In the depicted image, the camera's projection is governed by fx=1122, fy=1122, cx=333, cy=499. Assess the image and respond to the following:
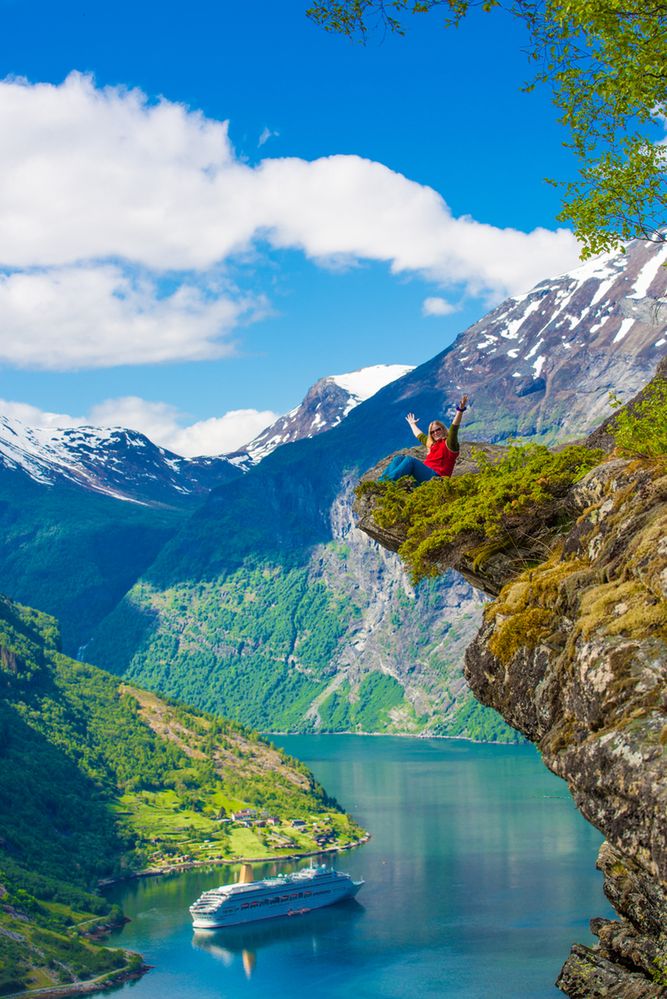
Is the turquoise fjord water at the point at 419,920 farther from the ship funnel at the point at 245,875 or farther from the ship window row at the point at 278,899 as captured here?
the ship funnel at the point at 245,875

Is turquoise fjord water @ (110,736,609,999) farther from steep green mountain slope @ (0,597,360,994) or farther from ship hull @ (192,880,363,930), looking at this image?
steep green mountain slope @ (0,597,360,994)

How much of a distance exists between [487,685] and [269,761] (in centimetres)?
16259

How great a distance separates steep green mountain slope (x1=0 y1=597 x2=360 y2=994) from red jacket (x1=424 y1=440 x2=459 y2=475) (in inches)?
3090

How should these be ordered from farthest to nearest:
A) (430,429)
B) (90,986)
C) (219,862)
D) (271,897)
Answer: (219,862)
(271,897)
(90,986)
(430,429)

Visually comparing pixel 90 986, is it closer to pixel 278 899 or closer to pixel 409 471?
pixel 278 899

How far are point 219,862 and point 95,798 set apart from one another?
27.4m

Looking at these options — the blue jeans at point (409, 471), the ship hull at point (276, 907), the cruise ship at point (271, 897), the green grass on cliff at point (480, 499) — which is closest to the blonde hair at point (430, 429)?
the blue jeans at point (409, 471)

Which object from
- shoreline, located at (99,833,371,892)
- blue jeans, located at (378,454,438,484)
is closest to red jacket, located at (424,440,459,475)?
blue jeans, located at (378,454,438,484)

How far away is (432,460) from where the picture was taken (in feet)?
54.1

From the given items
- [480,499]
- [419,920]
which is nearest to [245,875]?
[419,920]

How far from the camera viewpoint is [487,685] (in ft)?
40.2

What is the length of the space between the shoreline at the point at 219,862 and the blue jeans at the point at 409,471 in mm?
113926

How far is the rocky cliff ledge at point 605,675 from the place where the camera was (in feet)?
29.6

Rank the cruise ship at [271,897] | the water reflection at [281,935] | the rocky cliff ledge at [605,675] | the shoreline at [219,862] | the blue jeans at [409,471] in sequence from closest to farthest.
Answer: the rocky cliff ledge at [605,675], the blue jeans at [409,471], the water reflection at [281,935], the cruise ship at [271,897], the shoreline at [219,862]
